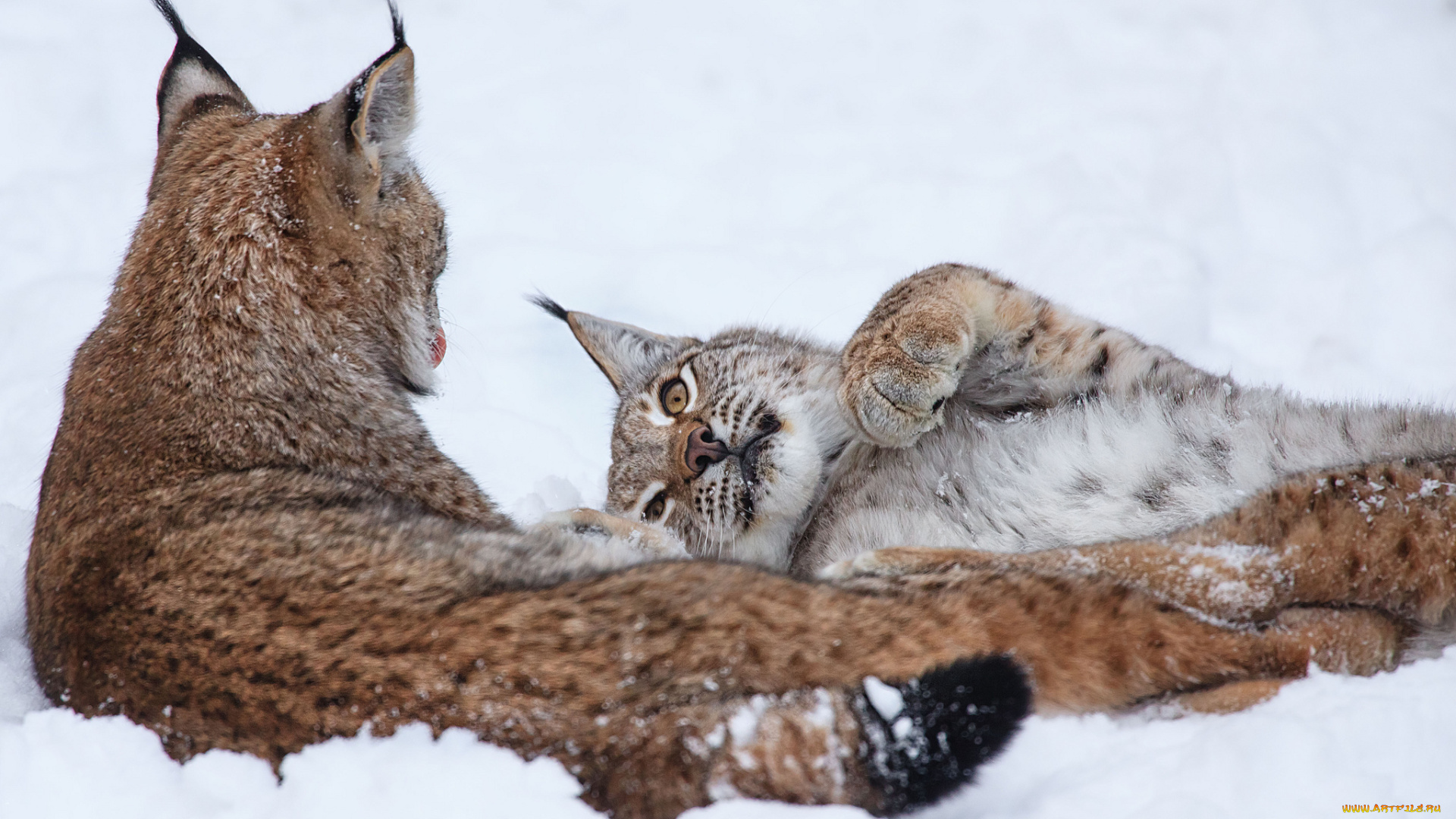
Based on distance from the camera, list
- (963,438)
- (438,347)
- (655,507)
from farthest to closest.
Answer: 1. (655,507)
2. (438,347)
3. (963,438)

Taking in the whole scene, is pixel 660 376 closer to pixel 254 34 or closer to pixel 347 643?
pixel 347 643

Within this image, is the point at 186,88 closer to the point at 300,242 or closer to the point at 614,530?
the point at 300,242

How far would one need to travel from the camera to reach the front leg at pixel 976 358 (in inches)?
143

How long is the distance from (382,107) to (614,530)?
1.51 metres

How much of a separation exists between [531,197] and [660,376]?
7.10ft

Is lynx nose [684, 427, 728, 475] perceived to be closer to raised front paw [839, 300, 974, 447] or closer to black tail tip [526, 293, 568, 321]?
raised front paw [839, 300, 974, 447]

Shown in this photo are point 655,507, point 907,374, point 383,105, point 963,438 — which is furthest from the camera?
point 655,507

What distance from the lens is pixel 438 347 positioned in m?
3.98

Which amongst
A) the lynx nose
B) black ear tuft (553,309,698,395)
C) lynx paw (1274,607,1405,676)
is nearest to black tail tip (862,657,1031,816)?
lynx paw (1274,607,1405,676)

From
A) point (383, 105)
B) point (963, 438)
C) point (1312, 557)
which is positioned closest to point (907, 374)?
point (963, 438)

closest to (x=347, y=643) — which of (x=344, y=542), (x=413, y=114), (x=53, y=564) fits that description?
(x=344, y=542)

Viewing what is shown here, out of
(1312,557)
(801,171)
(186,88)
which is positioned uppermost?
(801,171)

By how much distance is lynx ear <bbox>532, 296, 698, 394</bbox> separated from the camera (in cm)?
479

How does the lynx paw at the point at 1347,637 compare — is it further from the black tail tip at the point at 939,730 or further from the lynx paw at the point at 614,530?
the lynx paw at the point at 614,530
